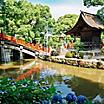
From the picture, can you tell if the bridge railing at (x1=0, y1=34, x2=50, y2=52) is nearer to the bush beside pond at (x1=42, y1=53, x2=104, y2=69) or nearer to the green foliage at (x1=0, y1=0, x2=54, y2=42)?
the green foliage at (x1=0, y1=0, x2=54, y2=42)

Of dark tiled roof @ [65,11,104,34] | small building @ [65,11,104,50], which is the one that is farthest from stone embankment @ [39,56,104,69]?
dark tiled roof @ [65,11,104,34]

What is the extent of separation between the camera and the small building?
106 feet

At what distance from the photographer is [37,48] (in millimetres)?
34375

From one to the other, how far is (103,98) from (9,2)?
24539 millimetres

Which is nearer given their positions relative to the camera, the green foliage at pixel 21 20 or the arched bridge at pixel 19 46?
the arched bridge at pixel 19 46

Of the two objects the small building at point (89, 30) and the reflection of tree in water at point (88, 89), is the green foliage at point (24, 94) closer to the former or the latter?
the reflection of tree in water at point (88, 89)

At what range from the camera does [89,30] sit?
32.9 m

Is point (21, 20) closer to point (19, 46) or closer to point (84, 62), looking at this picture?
point (19, 46)

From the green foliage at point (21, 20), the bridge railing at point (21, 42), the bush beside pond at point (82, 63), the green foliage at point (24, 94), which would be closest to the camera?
the green foliage at point (24, 94)

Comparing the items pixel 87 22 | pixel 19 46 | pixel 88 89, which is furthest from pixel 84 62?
pixel 88 89

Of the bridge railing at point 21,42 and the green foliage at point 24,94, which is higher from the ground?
the bridge railing at point 21,42

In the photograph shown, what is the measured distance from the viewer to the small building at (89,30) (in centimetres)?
3231

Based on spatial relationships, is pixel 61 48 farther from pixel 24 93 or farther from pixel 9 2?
pixel 24 93

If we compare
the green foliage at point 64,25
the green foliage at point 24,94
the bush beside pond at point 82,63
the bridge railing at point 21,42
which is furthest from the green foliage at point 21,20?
the green foliage at point 24,94
